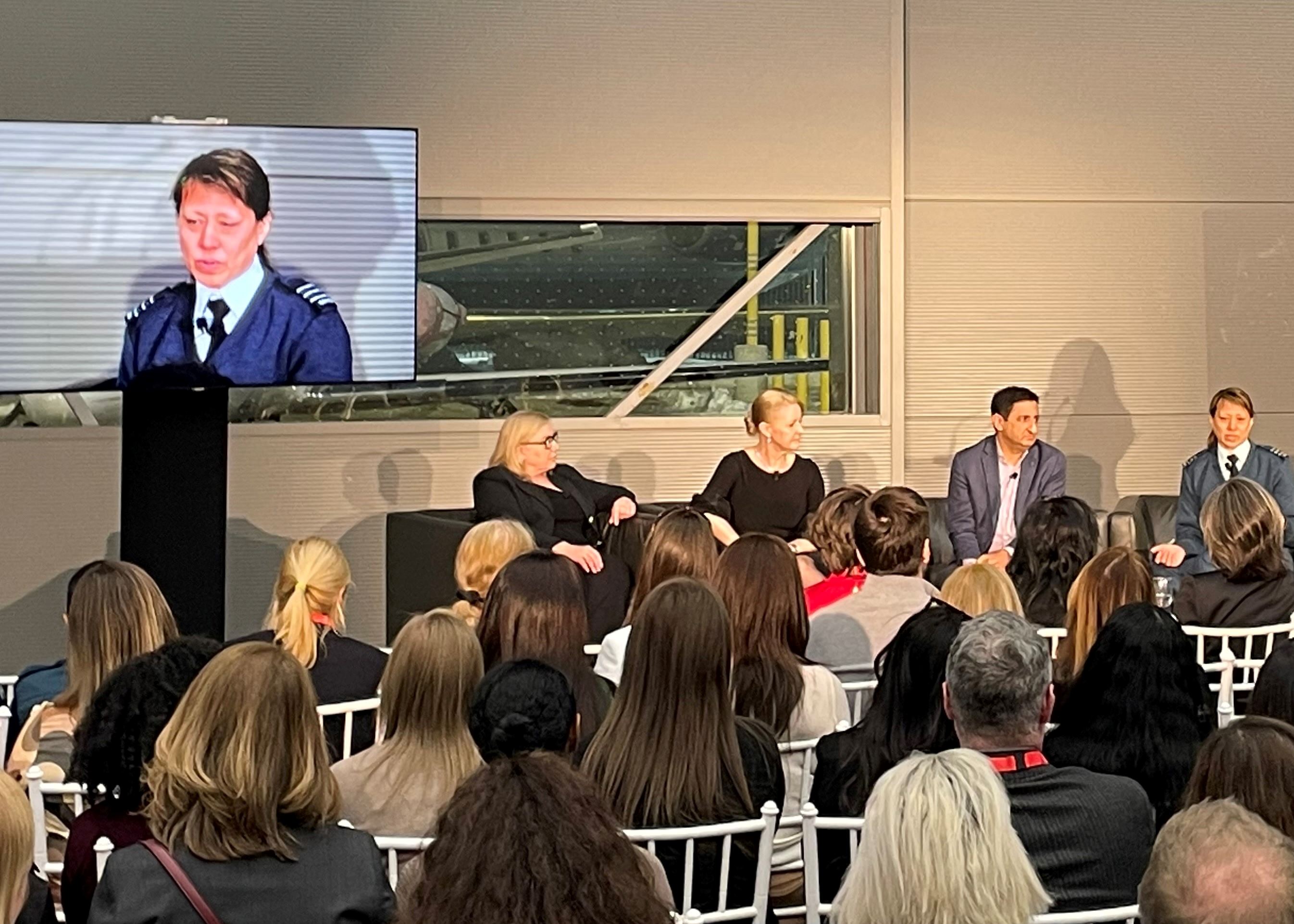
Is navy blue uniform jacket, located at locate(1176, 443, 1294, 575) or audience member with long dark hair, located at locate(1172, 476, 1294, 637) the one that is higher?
navy blue uniform jacket, located at locate(1176, 443, 1294, 575)

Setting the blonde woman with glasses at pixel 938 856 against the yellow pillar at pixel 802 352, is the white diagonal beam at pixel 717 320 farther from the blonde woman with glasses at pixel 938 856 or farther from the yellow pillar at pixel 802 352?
the blonde woman with glasses at pixel 938 856

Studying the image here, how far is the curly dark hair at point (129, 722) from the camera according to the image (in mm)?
2758

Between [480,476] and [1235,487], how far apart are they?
3.01m

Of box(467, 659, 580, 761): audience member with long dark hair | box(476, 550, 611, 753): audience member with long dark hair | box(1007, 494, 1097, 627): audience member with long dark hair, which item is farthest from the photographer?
box(1007, 494, 1097, 627): audience member with long dark hair

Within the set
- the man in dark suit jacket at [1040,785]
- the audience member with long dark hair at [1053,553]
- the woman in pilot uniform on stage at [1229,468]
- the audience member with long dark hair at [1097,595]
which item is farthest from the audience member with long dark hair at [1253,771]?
the woman in pilot uniform on stage at [1229,468]

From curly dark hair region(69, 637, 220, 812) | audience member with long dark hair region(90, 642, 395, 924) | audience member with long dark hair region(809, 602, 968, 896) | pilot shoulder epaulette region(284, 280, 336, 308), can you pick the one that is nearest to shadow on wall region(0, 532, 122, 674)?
pilot shoulder epaulette region(284, 280, 336, 308)

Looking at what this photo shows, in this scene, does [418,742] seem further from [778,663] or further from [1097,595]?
[1097,595]

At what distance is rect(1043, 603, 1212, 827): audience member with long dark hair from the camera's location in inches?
132

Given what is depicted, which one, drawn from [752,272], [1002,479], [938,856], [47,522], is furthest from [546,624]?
[752,272]

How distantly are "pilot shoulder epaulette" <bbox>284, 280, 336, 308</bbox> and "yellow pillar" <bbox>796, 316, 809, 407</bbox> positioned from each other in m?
2.55

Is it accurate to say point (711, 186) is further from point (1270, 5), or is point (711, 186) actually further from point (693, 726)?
point (693, 726)

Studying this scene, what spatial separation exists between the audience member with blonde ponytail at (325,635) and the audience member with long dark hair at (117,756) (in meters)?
1.11

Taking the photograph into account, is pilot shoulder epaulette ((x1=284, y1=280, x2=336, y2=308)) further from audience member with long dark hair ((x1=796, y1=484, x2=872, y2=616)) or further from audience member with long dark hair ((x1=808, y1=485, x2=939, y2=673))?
audience member with long dark hair ((x1=808, y1=485, x2=939, y2=673))

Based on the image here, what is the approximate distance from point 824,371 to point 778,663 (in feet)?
15.4
